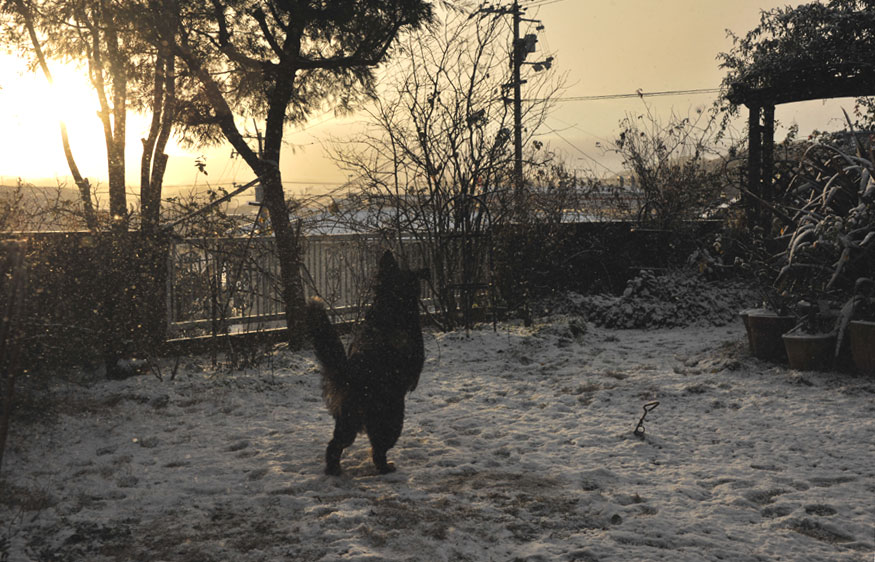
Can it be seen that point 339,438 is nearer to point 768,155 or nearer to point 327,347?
point 327,347

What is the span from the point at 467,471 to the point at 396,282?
1.27m

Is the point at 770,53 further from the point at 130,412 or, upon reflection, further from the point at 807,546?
the point at 130,412

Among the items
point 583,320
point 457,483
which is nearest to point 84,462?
point 457,483

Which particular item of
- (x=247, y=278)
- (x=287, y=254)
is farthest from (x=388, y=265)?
(x=247, y=278)

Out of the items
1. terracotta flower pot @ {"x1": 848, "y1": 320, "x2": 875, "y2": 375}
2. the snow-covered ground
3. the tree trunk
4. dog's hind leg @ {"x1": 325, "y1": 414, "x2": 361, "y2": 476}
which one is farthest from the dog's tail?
terracotta flower pot @ {"x1": 848, "y1": 320, "x2": 875, "y2": 375}

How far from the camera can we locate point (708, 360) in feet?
22.9

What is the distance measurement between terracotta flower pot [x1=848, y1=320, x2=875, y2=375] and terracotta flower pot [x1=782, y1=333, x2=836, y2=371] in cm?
21

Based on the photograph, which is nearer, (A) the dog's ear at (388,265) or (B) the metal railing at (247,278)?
(A) the dog's ear at (388,265)

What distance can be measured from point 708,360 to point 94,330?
244 inches

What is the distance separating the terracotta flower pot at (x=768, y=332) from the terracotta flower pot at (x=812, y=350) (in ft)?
1.01

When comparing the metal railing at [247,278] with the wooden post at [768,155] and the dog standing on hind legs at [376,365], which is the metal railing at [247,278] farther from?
the wooden post at [768,155]

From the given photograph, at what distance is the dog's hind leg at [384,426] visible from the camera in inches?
147

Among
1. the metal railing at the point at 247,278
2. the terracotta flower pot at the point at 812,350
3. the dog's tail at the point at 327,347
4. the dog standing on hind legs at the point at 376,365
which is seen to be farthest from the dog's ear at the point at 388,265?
the terracotta flower pot at the point at 812,350

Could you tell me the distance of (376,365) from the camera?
369 centimetres
